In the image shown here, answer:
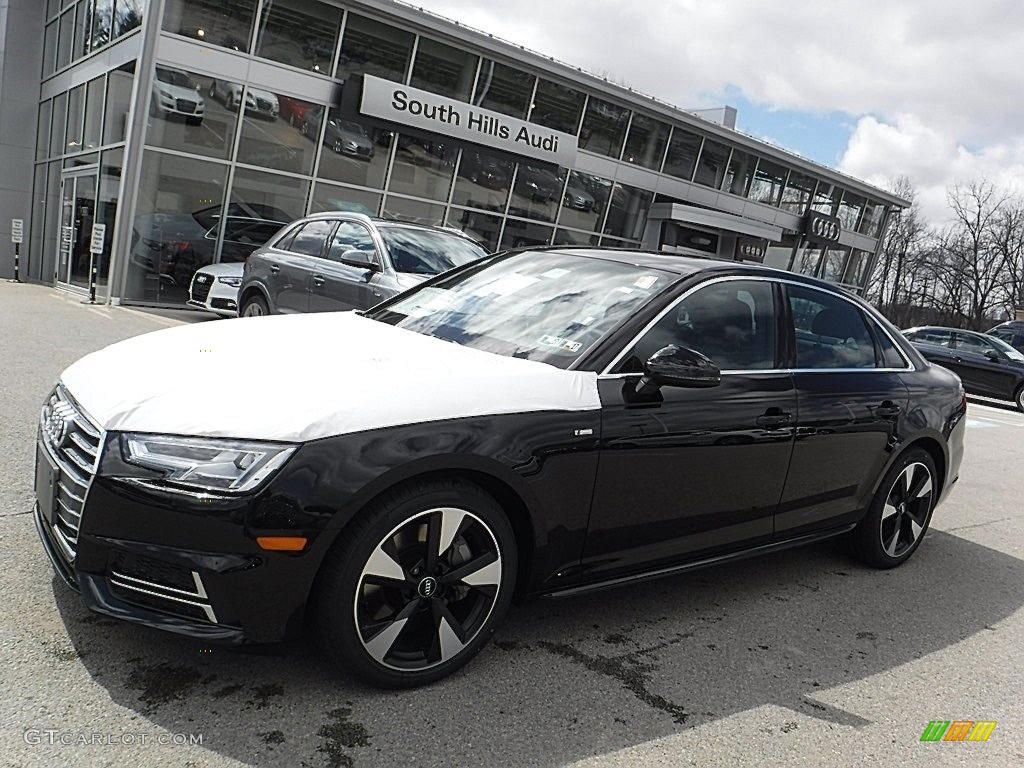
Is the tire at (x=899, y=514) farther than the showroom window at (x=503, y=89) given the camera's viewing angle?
No

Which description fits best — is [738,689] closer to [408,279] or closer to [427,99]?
[408,279]

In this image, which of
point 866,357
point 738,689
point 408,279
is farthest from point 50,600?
point 408,279

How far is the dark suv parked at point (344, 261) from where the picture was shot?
7.79 metres

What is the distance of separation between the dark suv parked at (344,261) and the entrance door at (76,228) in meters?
9.31

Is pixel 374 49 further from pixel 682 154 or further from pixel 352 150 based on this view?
pixel 682 154

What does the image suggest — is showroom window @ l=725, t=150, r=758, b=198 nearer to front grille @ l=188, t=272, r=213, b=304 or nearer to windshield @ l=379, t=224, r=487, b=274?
front grille @ l=188, t=272, r=213, b=304

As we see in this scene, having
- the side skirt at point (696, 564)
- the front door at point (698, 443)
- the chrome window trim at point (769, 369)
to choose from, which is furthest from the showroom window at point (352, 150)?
the side skirt at point (696, 564)

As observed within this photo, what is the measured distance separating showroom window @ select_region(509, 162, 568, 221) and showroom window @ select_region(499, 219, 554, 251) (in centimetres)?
21

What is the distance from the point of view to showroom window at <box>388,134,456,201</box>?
60.5 ft

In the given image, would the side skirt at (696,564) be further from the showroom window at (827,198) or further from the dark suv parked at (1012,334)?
the showroom window at (827,198)

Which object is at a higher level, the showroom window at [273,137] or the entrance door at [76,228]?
the showroom window at [273,137]

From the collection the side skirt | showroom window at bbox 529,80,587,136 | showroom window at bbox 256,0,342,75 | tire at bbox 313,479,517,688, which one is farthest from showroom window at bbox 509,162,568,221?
tire at bbox 313,479,517,688

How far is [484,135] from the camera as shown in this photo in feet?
63.9

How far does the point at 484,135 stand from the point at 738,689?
701 inches
